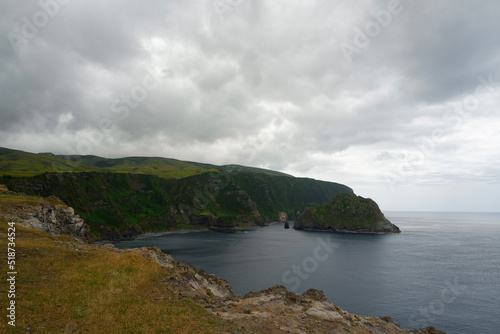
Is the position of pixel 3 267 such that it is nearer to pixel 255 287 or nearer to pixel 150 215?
pixel 255 287

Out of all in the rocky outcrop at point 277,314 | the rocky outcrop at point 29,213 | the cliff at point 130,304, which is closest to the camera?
the cliff at point 130,304

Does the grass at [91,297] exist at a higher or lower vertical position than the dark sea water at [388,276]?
higher

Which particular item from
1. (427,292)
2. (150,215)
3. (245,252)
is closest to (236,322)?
(427,292)

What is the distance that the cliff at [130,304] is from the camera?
16.9 meters

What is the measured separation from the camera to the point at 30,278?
20422 millimetres

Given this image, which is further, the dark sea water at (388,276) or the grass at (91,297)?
the dark sea water at (388,276)

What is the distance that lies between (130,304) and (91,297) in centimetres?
302

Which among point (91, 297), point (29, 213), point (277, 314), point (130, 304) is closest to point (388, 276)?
point (277, 314)

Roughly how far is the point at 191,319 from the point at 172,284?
8.84 m

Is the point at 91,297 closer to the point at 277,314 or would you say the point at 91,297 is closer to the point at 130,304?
the point at 130,304

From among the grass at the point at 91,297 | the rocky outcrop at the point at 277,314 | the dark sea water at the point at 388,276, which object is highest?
the grass at the point at 91,297

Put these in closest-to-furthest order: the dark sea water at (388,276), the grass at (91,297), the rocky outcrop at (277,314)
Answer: the grass at (91,297), the rocky outcrop at (277,314), the dark sea water at (388,276)

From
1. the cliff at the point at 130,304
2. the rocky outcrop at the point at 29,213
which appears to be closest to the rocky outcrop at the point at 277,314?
the cliff at the point at 130,304

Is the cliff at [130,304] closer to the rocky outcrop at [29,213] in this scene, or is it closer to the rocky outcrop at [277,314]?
the rocky outcrop at [277,314]
